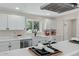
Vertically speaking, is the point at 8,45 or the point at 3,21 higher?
the point at 3,21

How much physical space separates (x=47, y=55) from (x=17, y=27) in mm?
3275

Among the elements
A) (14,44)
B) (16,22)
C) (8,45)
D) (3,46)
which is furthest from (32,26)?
(3,46)

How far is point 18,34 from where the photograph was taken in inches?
176

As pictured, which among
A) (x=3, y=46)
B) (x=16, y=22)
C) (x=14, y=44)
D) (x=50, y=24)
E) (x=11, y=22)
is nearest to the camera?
(x=3, y=46)

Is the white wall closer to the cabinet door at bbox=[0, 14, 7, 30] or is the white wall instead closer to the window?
the window

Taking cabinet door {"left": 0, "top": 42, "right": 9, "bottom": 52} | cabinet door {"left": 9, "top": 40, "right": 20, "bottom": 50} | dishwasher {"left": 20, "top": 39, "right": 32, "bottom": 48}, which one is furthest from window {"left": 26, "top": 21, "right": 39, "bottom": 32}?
cabinet door {"left": 0, "top": 42, "right": 9, "bottom": 52}

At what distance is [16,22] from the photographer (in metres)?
4.18

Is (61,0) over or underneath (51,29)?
over

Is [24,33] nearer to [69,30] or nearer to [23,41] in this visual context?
[23,41]

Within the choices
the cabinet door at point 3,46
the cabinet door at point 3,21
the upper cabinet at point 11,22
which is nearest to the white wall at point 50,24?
the upper cabinet at point 11,22

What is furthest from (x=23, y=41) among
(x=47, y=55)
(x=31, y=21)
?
(x=47, y=55)

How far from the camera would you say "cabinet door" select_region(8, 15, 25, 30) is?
402 cm

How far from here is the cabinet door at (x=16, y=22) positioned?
4.02 meters

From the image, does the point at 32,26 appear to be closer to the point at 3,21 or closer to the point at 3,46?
the point at 3,21
